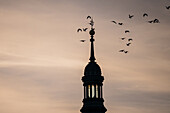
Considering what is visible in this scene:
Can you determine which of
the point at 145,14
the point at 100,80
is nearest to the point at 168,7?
the point at 145,14

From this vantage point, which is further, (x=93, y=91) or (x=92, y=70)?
(x=92, y=70)

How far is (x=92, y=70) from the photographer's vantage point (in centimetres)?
13438

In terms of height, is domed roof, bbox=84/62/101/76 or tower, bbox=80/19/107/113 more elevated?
domed roof, bbox=84/62/101/76

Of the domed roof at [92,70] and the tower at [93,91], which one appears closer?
the tower at [93,91]

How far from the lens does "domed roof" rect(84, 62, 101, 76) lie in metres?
134

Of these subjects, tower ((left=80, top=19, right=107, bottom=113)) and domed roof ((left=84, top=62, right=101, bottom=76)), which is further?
domed roof ((left=84, top=62, right=101, bottom=76))

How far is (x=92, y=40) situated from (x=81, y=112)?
18970 mm

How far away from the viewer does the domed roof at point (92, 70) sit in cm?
13388

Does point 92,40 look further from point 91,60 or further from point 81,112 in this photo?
point 81,112

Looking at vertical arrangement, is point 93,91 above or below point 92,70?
below

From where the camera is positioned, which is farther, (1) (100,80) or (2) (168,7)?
(1) (100,80)

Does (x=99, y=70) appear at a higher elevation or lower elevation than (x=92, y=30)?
lower

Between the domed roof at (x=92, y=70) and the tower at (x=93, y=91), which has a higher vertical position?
the domed roof at (x=92, y=70)

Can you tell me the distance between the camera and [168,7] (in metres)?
69.8
